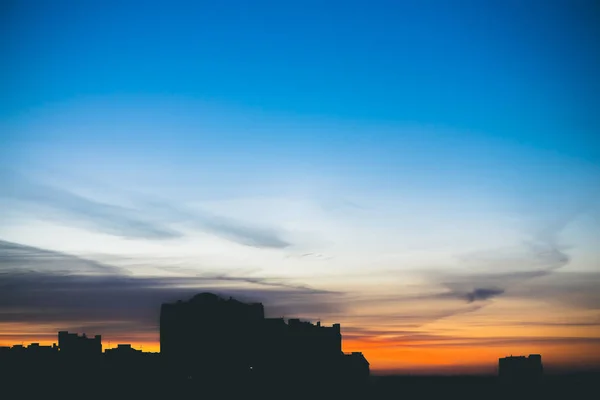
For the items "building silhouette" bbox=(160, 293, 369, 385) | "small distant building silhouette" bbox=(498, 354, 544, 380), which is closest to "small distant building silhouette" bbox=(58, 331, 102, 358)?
"building silhouette" bbox=(160, 293, 369, 385)

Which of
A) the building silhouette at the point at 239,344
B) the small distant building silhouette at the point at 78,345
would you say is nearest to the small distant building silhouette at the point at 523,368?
the building silhouette at the point at 239,344

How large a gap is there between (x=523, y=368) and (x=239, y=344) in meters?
89.3

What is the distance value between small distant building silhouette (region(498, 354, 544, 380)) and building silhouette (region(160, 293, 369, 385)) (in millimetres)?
63631

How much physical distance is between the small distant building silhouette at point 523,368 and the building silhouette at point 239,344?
6363 cm

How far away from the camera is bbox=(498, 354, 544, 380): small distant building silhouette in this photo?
591 ft

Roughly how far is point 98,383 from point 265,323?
38.4 m

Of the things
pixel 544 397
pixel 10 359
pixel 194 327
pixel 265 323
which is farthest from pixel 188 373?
pixel 544 397

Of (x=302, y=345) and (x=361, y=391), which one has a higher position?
(x=302, y=345)

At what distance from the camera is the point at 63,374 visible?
358ft

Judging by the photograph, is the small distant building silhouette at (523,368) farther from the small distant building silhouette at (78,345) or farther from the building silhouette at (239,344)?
the small distant building silhouette at (78,345)

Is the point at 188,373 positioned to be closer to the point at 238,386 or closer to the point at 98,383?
the point at 238,386

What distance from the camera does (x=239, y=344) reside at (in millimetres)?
132000

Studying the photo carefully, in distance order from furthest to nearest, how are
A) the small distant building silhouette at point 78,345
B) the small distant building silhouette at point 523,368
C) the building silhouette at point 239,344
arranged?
the small distant building silhouette at point 523,368 < the building silhouette at point 239,344 < the small distant building silhouette at point 78,345

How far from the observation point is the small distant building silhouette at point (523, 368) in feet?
591
